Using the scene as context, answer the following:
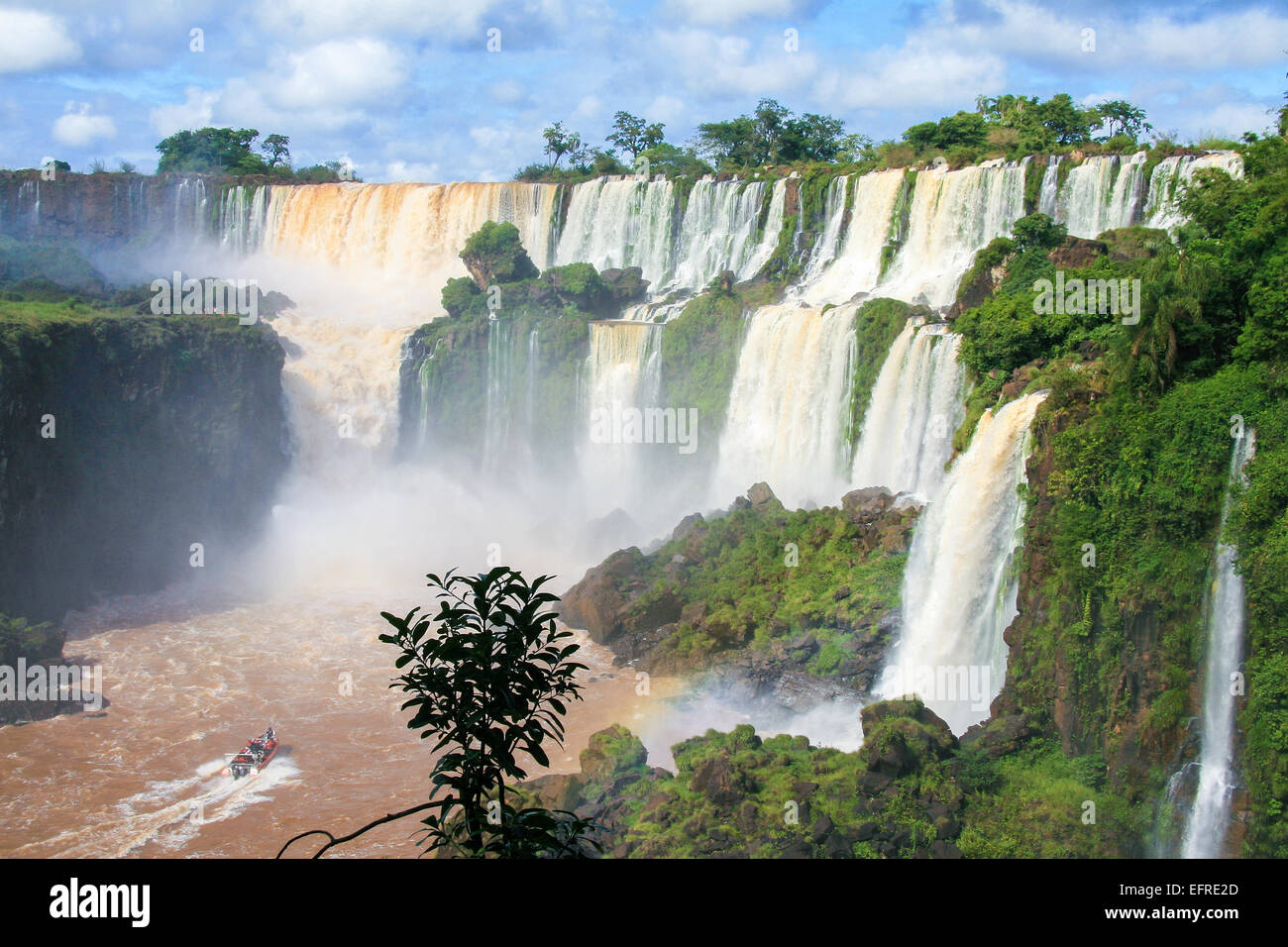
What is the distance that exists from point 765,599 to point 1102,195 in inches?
578

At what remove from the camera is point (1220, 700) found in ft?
42.6

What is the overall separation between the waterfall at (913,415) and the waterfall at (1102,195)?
7.16m

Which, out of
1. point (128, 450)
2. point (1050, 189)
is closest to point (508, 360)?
point (128, 450)

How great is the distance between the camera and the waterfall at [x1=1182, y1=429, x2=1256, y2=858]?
41.3ft

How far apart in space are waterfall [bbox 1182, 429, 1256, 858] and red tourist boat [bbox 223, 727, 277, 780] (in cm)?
1345

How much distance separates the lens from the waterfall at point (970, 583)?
17156mm

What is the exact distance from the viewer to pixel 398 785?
16875mm

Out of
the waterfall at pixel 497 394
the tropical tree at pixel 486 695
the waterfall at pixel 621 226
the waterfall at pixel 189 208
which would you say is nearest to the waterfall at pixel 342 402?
the waterfall at pixel 497 394

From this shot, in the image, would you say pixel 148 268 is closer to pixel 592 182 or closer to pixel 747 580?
pixel 592 182

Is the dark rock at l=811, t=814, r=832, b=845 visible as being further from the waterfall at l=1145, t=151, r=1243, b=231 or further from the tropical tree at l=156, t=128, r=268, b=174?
the tropical tree at l=156, t=128, r=268, b=174

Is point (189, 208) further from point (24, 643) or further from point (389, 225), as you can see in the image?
point (24, 643)
